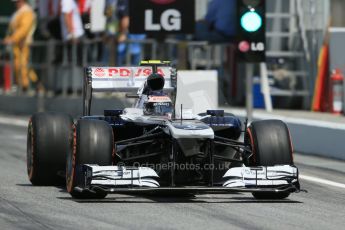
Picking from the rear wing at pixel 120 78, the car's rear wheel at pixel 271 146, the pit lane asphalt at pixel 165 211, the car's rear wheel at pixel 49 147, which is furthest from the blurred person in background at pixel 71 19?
the car's rear wheel at pixel 271 146

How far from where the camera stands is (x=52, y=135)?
1558 cm

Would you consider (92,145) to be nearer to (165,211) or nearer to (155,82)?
(165,211)

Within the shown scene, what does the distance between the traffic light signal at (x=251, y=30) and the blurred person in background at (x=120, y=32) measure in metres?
9.72

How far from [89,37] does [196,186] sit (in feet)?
77.0

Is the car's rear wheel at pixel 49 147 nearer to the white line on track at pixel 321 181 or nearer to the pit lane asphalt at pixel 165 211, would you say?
the pit lane asphalt at pixel 165 211

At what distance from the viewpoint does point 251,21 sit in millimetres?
23266

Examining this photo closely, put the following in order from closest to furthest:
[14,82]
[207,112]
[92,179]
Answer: [92,179]
[207,112]
[14,82]

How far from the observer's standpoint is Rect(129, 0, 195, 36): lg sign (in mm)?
25859

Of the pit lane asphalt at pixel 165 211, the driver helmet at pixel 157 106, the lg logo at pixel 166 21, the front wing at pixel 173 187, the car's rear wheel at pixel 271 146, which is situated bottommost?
the pit lane asphalt at pixel 165 211

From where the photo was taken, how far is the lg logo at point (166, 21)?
25.9 m

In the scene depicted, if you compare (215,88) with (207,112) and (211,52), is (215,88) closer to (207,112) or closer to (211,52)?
(207,112)

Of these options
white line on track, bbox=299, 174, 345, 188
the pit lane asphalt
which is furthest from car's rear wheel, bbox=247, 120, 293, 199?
white line on track, bbox=299, 174, 345, 188

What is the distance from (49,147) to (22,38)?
81.4ft

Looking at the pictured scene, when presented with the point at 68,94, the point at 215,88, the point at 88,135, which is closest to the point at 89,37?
the point at 68,94
